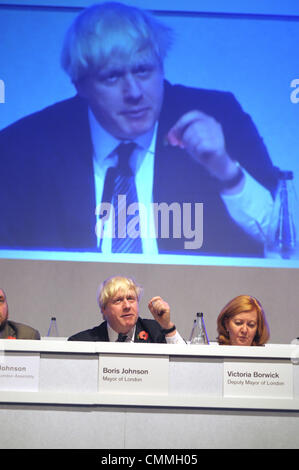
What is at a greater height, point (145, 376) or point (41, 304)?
point (41, 304)

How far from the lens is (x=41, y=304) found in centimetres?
372

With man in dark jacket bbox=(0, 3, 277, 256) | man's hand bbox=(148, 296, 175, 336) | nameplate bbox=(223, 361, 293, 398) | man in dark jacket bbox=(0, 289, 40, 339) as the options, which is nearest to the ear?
man in dark jacket bbox=(0, 3, 277, 256)

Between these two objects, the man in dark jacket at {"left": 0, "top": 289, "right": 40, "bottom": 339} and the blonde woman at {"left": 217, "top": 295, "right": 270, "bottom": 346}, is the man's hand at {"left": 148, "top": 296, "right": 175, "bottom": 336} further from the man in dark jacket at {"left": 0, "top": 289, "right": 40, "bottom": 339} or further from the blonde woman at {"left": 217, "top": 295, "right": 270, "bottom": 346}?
the man in dark jacket at {"left": 0, "top": 289, "right": 40, "bottom": 339}

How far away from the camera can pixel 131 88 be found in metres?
3.72

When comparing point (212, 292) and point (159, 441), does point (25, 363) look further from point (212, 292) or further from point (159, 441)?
point (212, 292)

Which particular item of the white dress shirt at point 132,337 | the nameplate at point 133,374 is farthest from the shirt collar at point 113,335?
the nameplate at point 133,374

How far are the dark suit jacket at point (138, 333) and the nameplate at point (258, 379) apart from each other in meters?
0.52

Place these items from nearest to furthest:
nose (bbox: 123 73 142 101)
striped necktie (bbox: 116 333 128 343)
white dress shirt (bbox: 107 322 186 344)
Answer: white dress shirt (bbox: 107 322 186 344) → striped necktie (bbox: 116 333 128 343) → nose (bbox: 123 73 142 101)

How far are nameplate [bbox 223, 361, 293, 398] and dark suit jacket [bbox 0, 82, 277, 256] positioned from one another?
5.93 ft

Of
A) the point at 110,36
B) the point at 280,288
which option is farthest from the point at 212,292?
the point at 110,36

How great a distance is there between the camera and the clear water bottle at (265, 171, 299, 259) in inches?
142

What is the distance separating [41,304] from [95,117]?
4.14ft

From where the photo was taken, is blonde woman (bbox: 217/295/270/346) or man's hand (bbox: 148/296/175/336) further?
blonde woman (bbox: 217/295/270/346)
